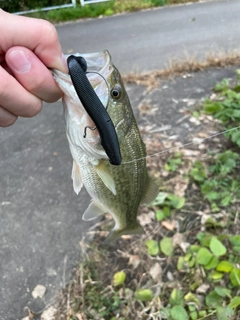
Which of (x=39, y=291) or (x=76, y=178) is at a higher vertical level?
(x=76, y=178)

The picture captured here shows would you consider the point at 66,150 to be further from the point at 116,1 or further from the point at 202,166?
the point at 116,1

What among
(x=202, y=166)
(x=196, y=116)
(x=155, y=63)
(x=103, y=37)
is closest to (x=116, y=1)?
(x=103, y=37)

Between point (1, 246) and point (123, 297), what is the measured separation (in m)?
1.05

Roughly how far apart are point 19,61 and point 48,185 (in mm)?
2397

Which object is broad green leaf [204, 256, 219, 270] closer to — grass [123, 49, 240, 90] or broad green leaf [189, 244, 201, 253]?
broad green leaf [189, 244, 201, 253]

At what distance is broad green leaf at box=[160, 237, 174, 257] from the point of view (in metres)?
2.62

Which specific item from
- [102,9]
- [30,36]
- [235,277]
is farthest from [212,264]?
[102,9]

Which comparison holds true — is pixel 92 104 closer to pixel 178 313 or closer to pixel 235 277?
pixel 178 313

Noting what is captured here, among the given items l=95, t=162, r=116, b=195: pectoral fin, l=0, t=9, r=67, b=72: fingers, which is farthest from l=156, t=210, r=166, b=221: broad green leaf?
l=0, t=9, r=67, b=72: fingers

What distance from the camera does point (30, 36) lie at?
1076 mm

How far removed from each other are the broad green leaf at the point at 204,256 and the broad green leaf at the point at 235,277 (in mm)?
174

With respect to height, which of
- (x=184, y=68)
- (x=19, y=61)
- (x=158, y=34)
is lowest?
(x=158, y=34)

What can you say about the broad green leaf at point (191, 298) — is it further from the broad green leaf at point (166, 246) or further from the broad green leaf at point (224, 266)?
the broad green leaf at point (166, 246)

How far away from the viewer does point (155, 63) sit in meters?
6.18
